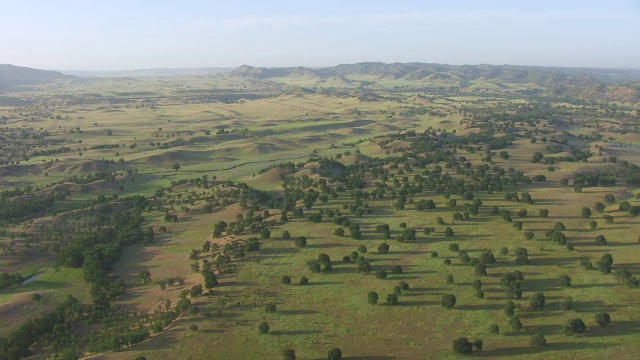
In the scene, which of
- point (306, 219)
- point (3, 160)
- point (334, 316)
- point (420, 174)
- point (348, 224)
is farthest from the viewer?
point (3, 160)

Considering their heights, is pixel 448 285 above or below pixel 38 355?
above

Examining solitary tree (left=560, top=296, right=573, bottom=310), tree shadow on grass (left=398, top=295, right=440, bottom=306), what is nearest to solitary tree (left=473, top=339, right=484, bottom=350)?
tree shadow on grass (left=398, top=295, right=440, bottom=306)

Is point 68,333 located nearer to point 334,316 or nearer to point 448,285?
point 334,316

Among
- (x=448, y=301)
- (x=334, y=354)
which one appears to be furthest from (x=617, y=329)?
(x=334, y=354)

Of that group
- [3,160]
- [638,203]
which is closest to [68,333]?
[638,203]

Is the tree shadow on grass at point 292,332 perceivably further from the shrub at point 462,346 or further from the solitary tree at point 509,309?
the solitary tree at point 509,309
